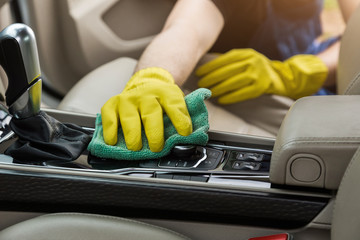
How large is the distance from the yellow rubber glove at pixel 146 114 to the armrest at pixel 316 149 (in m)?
0.18

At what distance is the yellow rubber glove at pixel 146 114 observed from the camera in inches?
35.7

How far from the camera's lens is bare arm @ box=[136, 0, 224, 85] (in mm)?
1356

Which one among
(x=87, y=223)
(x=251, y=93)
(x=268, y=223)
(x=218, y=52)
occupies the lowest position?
(x=87, y=223)

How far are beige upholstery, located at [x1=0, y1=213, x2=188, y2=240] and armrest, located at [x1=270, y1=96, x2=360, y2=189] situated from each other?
0.21 metres

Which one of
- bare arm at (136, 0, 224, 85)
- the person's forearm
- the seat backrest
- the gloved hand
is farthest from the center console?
the person's forearm

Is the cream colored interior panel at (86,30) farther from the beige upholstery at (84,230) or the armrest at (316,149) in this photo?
the armrest at (316,149)

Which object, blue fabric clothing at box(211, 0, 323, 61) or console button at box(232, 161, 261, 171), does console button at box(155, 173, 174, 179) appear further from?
blue fabric clothing at box(211, 0, 323, 61)

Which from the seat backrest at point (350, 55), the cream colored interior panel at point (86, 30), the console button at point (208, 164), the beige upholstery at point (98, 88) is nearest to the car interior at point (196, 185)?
the console button at point (208, 164)

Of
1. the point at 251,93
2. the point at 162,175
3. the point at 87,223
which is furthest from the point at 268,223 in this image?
the point at 251,93

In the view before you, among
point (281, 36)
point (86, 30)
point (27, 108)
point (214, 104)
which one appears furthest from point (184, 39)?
point (27, 108)

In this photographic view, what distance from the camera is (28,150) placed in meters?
0.88

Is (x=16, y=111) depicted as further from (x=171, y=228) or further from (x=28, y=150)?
(x=171, y=228)

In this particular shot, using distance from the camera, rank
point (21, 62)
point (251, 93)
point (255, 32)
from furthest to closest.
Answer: point (255, 32)
point (251, 93)
point (21, 62)

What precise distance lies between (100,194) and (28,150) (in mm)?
138
